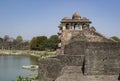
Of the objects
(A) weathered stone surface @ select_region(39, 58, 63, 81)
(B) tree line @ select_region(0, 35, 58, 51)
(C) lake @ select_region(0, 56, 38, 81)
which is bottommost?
(C) lake @ select_region(0, 56, 38, 81)

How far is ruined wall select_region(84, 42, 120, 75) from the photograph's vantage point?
12.0 m

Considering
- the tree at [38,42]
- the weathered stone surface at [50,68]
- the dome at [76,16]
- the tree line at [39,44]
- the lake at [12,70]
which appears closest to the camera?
the weathered stone surface at [50,68]

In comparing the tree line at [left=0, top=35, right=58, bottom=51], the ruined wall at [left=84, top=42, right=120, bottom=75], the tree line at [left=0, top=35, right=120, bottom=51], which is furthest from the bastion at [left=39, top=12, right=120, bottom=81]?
the tree line at [left=0, top=35, right=58, bottom=51]

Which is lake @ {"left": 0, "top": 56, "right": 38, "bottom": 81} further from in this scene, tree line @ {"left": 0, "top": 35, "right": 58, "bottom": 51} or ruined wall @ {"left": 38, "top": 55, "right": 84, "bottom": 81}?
tree line @ {"left": 0, "top": 35, "right": 58, "bottom": 51}

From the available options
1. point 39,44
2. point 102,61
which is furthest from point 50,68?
point 39,44

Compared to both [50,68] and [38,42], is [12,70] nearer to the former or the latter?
[50,68]

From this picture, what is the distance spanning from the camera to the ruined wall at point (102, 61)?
39.4 feet

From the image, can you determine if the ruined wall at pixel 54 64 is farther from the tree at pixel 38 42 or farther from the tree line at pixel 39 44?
the tree at pixel 38 42

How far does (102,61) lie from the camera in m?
12.1

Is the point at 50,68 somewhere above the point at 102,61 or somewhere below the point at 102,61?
below

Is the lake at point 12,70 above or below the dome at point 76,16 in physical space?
below

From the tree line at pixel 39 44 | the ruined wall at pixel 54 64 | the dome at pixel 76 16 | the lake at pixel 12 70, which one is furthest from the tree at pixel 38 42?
the ruined wall at pixel 54 64

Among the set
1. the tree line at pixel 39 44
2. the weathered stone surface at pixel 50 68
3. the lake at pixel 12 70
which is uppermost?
the tree line at pixel 39 44

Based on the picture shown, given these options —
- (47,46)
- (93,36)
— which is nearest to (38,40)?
(47,46)
